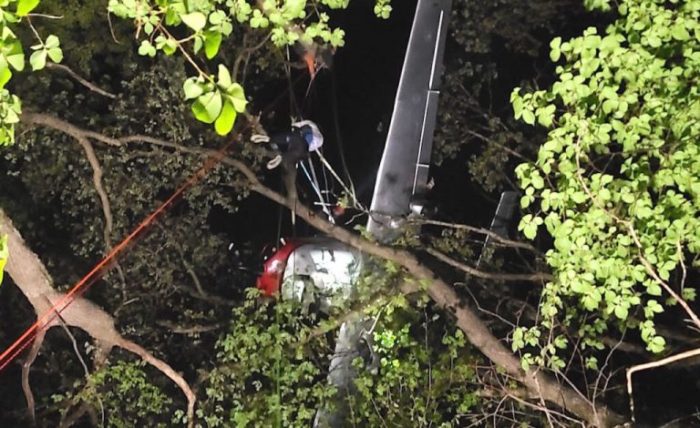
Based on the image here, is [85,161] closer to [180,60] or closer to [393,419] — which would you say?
[180,60]

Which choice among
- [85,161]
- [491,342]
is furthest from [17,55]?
[85,161]

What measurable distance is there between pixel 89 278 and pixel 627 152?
5030mm

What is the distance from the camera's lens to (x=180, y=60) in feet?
26.6

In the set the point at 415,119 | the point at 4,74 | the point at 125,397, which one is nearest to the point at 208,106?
the point at 4,74

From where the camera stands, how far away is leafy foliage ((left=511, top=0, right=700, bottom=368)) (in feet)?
12.3

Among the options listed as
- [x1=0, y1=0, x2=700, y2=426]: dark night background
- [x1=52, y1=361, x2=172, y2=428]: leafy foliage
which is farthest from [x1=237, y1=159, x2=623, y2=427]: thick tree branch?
[x1=52, y1=361, x2=172, y2=428]: leafy foliage

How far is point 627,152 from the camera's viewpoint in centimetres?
407

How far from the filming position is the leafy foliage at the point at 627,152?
12.3 feet

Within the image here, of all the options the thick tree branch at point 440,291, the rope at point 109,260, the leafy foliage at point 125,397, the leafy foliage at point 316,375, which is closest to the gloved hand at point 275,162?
the thick tree branch at point 440,291

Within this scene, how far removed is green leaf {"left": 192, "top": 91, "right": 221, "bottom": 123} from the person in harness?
3948 mm

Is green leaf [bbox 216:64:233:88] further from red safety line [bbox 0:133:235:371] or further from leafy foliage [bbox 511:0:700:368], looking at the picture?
red safety line [bbox 0:133:235:371]

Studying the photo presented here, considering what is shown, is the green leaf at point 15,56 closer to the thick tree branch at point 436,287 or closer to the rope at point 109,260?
the rope at point 109,260

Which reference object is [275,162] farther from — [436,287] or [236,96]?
[236,96]

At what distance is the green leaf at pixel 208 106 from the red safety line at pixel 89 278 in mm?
3503
